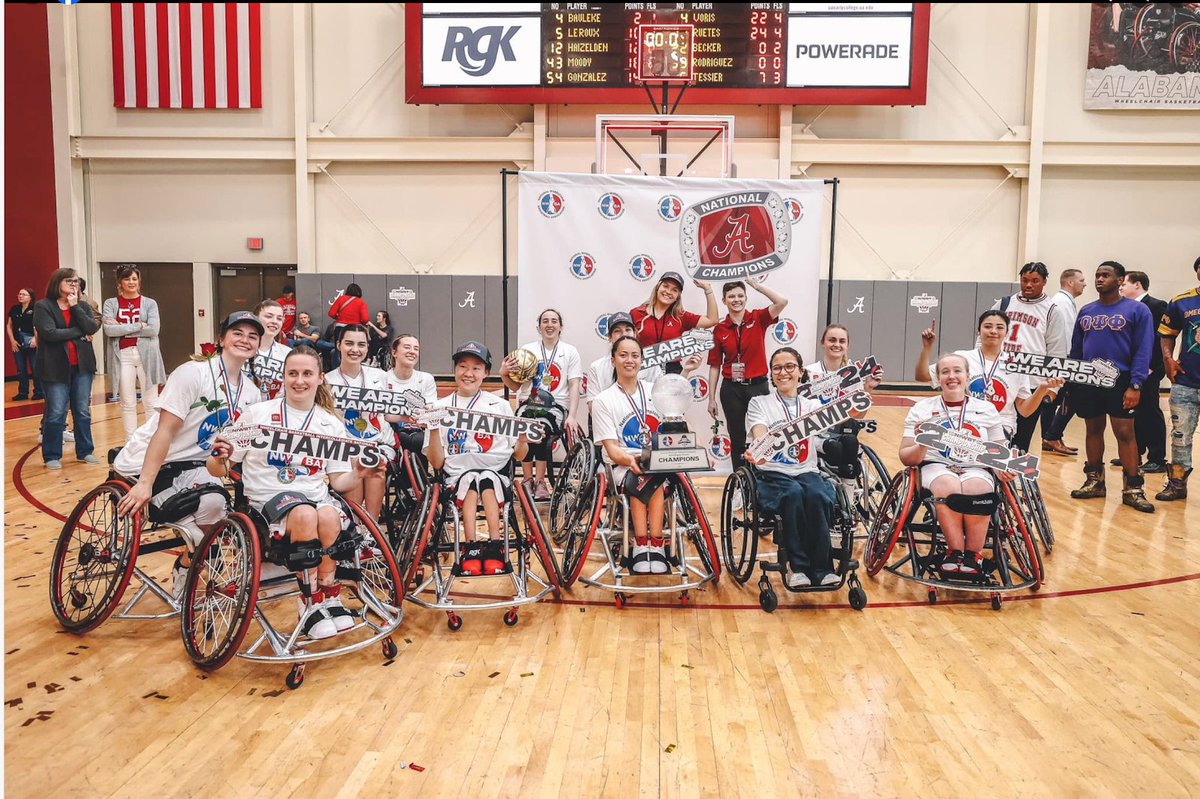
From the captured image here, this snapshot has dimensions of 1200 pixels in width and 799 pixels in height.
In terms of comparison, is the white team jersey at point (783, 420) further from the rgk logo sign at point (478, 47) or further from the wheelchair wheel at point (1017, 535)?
the rgk logo sign at point (478, 47)

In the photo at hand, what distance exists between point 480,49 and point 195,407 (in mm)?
8916

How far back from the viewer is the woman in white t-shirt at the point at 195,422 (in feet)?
10.9

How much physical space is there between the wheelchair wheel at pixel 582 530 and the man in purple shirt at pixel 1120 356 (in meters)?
3.66

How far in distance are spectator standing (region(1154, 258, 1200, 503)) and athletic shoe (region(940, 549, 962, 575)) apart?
8.77ft

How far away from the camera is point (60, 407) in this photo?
637 cm

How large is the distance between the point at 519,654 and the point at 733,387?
102 inches

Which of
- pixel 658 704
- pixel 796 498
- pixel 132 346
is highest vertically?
pixel 132 346

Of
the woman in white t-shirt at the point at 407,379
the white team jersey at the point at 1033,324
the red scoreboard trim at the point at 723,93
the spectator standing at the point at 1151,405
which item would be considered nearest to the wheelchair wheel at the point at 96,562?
the woman in white t-shirt at the point at 407,379

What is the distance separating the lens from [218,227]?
12578 mm

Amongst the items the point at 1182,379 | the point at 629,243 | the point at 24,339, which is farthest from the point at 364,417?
the point at 24,339

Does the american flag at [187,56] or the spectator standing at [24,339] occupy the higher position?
the american flag at [187,56]

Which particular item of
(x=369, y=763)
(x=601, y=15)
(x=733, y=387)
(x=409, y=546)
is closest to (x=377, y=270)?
(x=601, y=15)

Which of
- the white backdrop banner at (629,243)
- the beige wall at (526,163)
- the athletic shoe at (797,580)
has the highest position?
the beige wall at (526,163)

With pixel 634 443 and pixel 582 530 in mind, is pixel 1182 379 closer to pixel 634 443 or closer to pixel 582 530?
pixel 634 443
